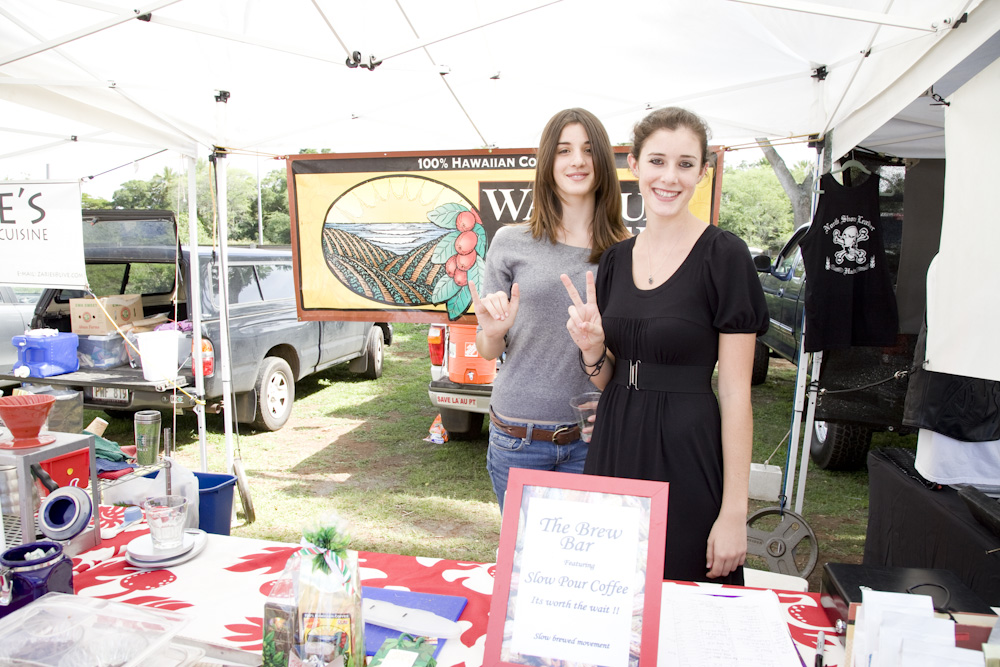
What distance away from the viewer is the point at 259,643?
46.1 inches

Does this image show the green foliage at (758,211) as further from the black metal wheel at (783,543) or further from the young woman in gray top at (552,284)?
the young woman in gray top at (552,284)

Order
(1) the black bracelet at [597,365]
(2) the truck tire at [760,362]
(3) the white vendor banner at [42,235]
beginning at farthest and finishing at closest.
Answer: (2) the truck tire at [760,362], (3) the white vendor banner at [42,235], (1) the black bracelet at [597,365]

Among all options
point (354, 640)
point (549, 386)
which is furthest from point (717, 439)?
point (354, 640)

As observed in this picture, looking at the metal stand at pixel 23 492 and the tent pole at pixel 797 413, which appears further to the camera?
the tent pole at pixel 797 413

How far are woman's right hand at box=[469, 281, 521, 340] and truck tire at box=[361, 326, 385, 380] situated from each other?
6430mm

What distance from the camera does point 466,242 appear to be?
3.73 meters

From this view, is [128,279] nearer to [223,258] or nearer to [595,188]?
[223,258]

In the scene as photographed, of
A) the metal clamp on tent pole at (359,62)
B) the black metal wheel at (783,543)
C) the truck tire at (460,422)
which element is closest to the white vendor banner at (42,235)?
the metal clamp on tent pole at (359,62)

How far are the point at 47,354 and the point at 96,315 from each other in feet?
1.45

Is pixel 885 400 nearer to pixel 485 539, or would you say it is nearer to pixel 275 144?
pixel 485 539

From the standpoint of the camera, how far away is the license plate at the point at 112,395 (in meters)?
4.76

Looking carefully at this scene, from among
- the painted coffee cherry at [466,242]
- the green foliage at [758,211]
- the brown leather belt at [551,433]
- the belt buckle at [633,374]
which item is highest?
the green foliage at [758,211]

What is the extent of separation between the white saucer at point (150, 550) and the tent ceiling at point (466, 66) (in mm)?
2030

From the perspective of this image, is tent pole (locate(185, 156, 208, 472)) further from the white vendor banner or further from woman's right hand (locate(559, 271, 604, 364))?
woman's right hand (locate(559, 271, 604, 364))
